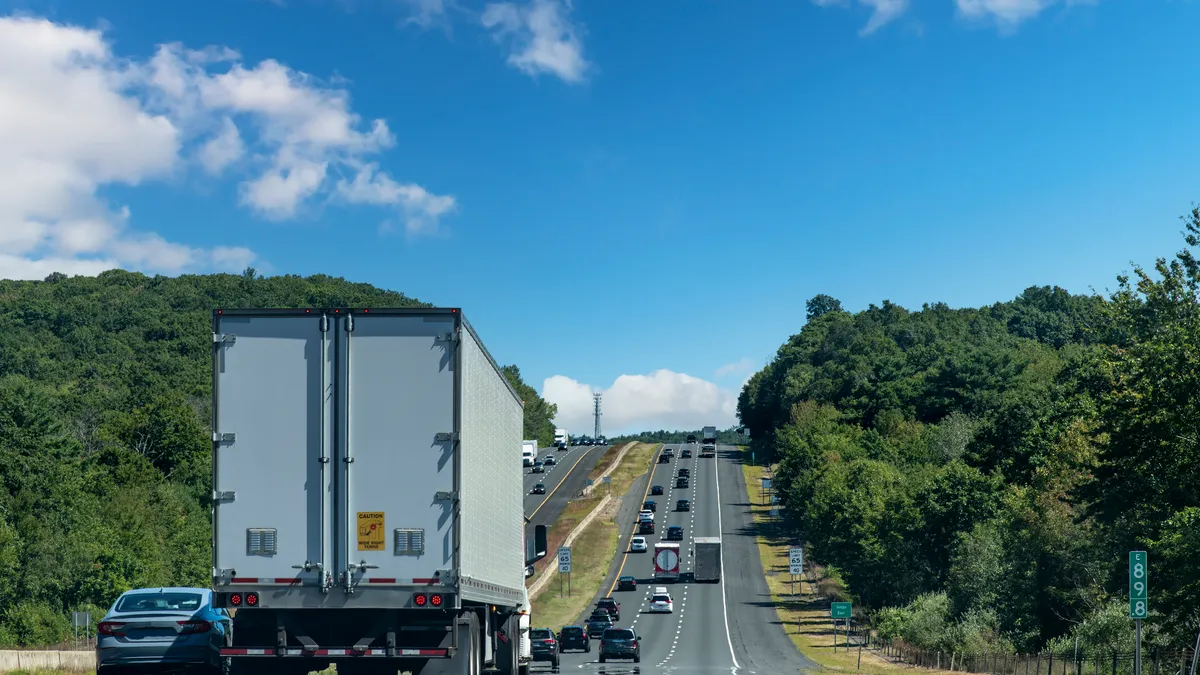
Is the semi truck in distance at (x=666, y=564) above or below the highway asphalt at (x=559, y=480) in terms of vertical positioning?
below

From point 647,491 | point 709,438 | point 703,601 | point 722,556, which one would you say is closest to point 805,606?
point 703,601

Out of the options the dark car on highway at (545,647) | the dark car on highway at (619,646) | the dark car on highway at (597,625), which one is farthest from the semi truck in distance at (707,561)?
the dark car on highway at (545,647)

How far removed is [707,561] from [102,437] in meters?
55.8

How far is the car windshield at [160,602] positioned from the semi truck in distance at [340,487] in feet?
10.5

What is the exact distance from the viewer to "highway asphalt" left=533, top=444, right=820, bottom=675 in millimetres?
47750

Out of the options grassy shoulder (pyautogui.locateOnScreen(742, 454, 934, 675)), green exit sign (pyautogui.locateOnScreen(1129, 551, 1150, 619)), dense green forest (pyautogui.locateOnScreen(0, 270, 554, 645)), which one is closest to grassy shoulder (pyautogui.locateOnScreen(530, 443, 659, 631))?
grassy shoulder (pyautogui.locateOnScreen(742, 454, 934, 675))

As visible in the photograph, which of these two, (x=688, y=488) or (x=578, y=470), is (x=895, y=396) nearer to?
(x=688, y=488)

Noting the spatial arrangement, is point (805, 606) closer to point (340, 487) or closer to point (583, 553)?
point (583, 553)

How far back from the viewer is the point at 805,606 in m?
84.1

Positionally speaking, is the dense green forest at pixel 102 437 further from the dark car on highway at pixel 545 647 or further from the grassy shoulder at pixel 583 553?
the grassy shoulder at pixel 583 553

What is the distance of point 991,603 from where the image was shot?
57281 millimetres

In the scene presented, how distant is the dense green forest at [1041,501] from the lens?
3125 cm

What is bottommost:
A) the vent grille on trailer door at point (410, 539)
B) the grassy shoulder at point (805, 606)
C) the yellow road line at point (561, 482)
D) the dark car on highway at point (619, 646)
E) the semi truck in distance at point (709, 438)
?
the grassy shoulder at point (805, 606)

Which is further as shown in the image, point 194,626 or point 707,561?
point 707,561
